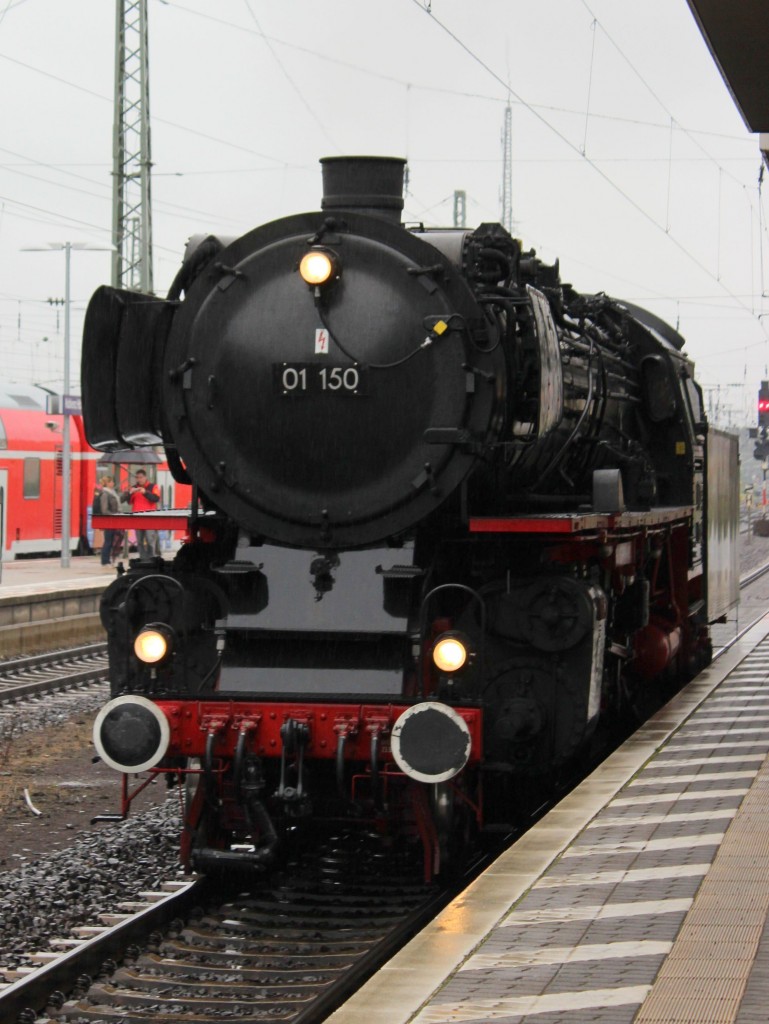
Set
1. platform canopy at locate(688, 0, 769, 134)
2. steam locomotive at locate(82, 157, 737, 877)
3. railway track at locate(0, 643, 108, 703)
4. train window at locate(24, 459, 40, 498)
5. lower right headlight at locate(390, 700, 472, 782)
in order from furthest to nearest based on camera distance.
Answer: train window at locate(24, 459, 40, 498) → railway track at locate(0, 643, 108, 703) → platform canopy at locate(688, 0, 769, 134) → steam locomotive at locate(82, 157, 737, 877) → lower right headlight at locate(390, 700, 472, 782)

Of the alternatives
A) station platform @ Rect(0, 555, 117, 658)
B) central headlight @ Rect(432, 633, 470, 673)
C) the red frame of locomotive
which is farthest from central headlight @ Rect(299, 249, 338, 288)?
station platform @ Rect(0, 555, 117, 658)

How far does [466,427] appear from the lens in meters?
7.12

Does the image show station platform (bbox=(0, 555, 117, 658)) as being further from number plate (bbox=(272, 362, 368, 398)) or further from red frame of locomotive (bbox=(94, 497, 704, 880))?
number plate (bbox=(272, 362, 368, 398))

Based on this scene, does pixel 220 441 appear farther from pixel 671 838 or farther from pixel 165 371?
pixel 671 838

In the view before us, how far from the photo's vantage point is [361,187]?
24.6ft

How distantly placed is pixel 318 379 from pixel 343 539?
777 mm

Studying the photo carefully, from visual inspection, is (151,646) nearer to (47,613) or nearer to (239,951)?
(239,951)

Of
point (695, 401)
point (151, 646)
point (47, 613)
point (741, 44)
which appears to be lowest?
point (47, 613)

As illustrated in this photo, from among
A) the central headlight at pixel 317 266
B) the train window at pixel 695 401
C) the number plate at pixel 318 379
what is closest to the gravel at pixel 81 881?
the number plate at pixel 318 379

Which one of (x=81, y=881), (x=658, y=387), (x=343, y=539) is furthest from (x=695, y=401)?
(x=81, y=881)

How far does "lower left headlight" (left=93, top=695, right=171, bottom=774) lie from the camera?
6688 mm

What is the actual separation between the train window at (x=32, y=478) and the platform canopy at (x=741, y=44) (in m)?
20.1

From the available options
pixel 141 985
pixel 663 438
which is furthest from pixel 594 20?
pixel 141 985

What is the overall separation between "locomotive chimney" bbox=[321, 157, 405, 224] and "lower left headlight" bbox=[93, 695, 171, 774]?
8.59 ft
